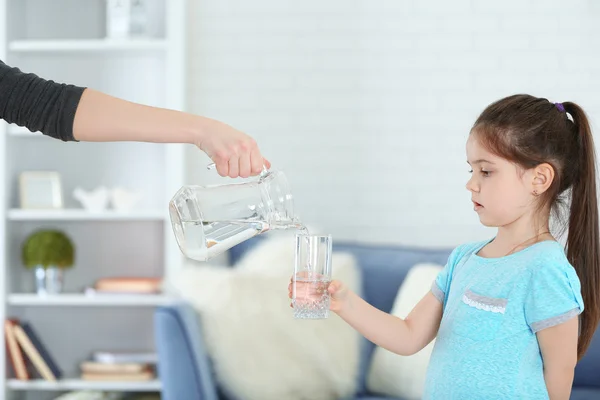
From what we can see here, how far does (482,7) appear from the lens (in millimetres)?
3494

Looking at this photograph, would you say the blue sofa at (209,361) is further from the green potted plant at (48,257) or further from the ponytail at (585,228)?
the ponytail at (585,228)

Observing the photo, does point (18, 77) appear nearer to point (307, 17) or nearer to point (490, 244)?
point (490, 244)

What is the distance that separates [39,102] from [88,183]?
241 cm

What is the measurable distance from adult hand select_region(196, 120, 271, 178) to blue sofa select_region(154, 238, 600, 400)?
1.23 m

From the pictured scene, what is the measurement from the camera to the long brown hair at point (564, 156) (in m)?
1.59

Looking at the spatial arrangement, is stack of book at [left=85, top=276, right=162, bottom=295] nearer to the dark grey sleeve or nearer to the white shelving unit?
the white shelving unit

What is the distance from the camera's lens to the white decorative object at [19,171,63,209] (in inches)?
137

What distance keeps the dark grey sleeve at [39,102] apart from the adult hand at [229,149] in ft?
0.69

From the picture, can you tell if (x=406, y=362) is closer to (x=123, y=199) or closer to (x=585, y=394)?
(x=585, y=394)

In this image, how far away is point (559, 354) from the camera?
1501 millimetres

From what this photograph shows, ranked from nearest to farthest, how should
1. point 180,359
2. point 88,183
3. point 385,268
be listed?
1. point 180,359
2. point 385,268
3. point 88,183

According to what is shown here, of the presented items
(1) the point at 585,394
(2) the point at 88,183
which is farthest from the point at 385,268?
(2) the point at 88,183

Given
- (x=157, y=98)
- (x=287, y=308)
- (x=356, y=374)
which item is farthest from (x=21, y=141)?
(x=356, y=374)

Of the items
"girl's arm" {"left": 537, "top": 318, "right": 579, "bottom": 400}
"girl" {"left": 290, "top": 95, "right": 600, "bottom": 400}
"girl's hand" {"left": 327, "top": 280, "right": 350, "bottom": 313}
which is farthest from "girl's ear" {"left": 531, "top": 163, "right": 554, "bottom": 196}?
"girl's hand" {"left": 327, "top": 280, "right": 350, "bottom": 313}
